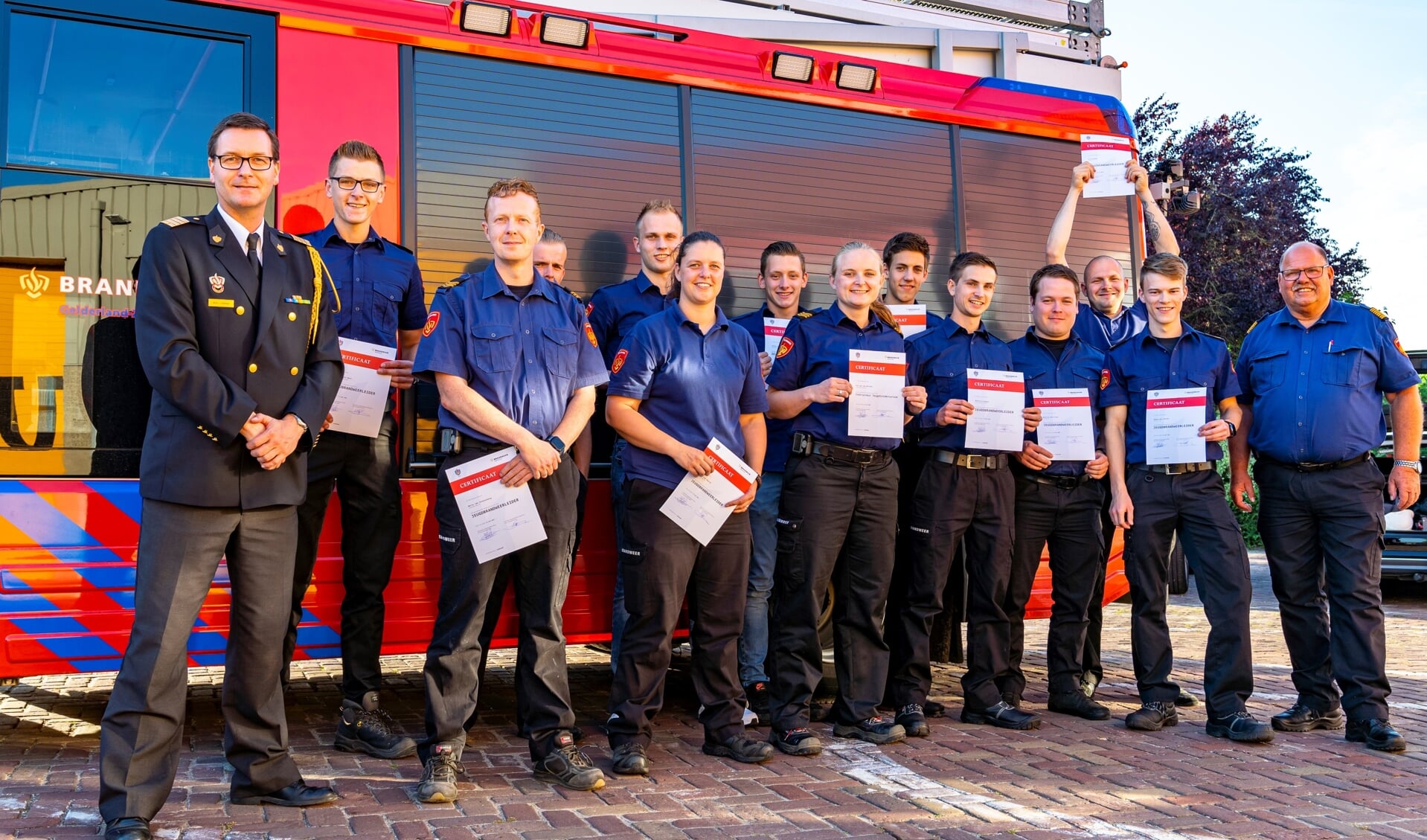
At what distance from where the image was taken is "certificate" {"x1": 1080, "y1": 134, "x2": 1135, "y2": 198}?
6156 millimetres

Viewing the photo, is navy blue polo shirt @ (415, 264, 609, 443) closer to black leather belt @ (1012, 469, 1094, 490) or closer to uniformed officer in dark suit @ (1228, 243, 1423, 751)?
black leather belt @ (1012, 469, 1094, 490)

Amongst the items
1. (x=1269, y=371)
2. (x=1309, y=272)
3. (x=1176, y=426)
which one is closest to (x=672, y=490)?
(x=1176, y=426)

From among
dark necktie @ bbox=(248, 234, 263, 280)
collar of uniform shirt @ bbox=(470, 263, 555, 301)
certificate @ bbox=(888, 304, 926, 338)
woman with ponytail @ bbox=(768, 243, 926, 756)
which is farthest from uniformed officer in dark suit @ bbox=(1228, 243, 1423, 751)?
dark necktie @ bbox=(248, 234, 263, 280)

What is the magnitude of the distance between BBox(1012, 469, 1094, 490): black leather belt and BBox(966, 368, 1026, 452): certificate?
0.91ft

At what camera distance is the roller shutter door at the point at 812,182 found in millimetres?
5617

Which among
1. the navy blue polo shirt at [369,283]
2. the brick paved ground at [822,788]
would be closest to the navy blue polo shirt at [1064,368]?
the brick paved ground at [822,788]

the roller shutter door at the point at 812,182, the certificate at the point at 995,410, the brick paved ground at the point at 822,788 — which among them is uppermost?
the roller shutter door at the point at 812,182

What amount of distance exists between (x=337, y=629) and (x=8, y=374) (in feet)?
5.06

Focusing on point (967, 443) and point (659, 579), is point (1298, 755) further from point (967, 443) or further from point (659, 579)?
point (659, 579)

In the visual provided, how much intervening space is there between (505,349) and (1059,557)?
9.64ft

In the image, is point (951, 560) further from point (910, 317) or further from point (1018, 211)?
point (1018, 211)

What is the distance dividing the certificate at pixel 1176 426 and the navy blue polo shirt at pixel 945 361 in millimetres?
699

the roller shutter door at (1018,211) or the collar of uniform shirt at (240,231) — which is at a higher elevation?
the roller shutter door at (1018,211)

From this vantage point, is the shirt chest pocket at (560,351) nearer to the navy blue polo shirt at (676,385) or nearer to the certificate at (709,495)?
the navy blue polo shirt at (676,385)
